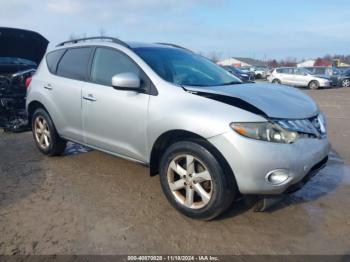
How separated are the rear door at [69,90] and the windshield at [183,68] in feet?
3.17

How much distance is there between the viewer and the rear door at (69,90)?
4.73 meters

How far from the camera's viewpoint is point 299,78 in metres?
26.3

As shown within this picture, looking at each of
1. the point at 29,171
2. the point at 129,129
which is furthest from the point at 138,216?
the point at 29,171

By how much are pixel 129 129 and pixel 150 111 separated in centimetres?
39

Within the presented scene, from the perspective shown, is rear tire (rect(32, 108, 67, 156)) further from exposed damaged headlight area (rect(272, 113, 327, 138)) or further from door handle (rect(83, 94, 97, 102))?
exposed damaged headlight area (rect(272, 113, 327, 138))

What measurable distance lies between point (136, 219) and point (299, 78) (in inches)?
982

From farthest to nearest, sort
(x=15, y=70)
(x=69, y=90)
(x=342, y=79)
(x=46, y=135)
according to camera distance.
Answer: (x=342, y=79) < (x=15, y=70) < (x=46, y=135) < (x=69, y=90)

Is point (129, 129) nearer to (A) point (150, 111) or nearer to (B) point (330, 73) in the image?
(A) point (150, 111)

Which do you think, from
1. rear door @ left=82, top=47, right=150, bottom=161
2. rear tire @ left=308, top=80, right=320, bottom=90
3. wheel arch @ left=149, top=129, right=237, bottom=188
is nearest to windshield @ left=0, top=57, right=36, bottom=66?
rear door @ left=82, top=47, right=150, bottom=161

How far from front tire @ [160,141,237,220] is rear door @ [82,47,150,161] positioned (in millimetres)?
447

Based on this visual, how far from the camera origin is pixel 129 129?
13.1 feet

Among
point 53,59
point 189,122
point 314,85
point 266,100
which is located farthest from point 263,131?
point 314,85

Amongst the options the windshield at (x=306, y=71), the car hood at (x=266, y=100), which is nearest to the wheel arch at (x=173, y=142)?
the car hood at (x=266, y=100)

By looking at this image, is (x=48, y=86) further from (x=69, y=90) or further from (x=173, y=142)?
(x=173, y=142)
